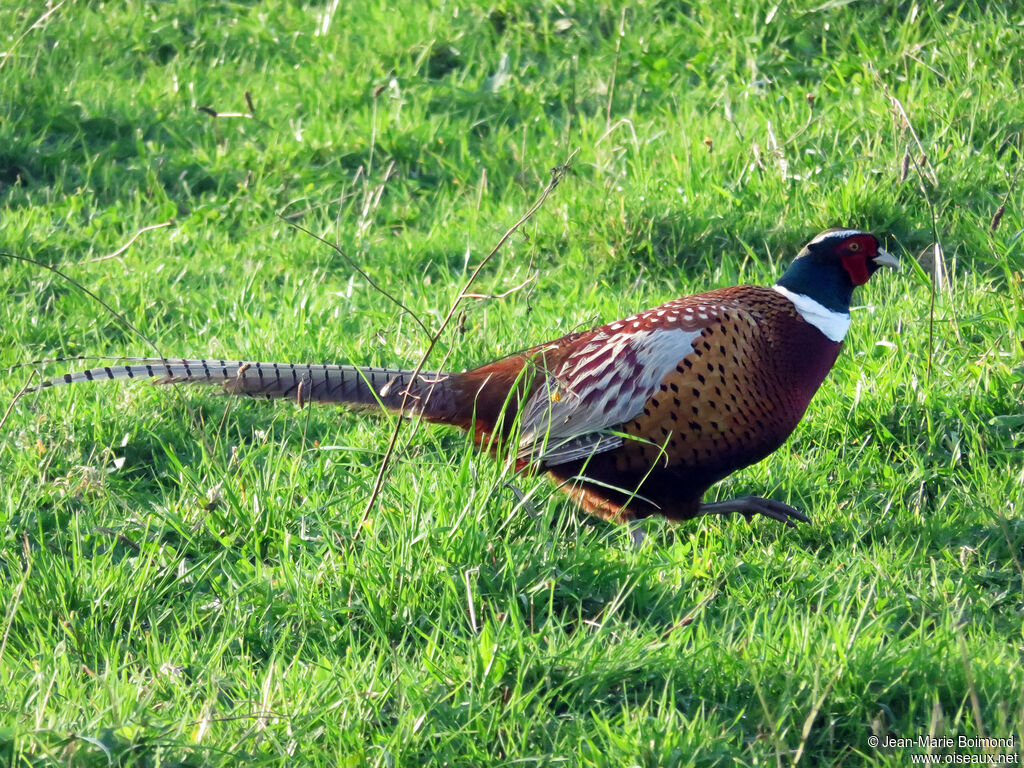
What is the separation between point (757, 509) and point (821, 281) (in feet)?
2.21

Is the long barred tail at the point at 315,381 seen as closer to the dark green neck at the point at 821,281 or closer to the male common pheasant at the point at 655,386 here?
the male common pheasant at the point at 655,386

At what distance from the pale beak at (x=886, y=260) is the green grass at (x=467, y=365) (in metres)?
0.27

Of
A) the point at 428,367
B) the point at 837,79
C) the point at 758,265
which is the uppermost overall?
the point at 837,79

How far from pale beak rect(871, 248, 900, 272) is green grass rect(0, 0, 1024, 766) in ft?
0.88

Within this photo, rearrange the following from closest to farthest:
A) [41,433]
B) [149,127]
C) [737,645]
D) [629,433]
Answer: [737,645]
[629,433]
[41,433]
[149,127]

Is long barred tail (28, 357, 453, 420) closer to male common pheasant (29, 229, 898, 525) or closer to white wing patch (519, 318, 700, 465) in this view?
male common pheasant (29, 229, 898, 525)

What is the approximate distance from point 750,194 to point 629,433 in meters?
1.55

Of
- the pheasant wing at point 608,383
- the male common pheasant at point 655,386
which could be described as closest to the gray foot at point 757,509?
the male common pheasant at point 655,386

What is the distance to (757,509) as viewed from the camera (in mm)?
2859

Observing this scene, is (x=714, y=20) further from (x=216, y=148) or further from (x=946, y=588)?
(x=946, y=588)

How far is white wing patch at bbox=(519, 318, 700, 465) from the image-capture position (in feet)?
9.51

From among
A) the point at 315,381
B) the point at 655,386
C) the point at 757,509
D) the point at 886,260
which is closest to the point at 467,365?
the point at 315,381

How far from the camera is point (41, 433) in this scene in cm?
314

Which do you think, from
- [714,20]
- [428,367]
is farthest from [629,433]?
[714,20]
